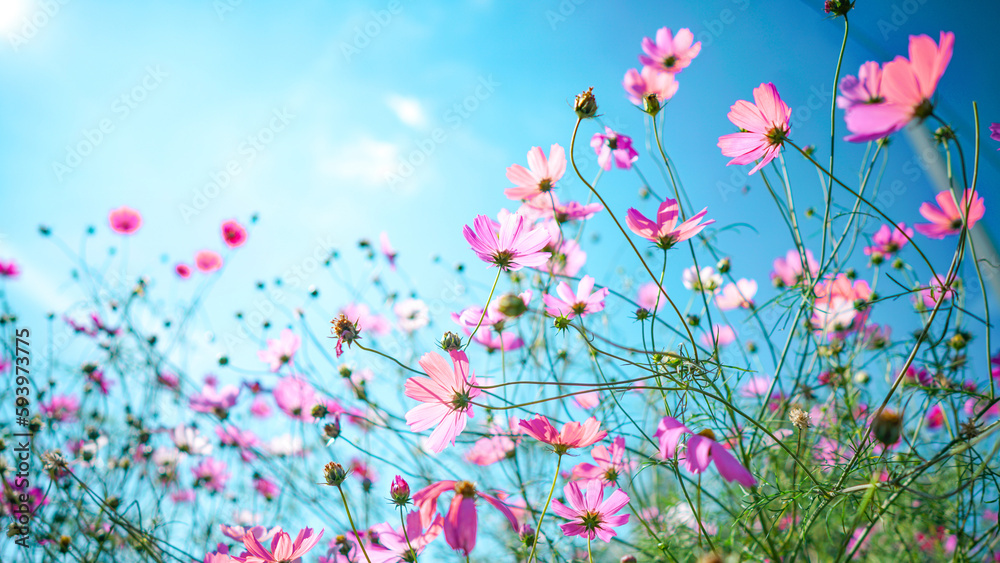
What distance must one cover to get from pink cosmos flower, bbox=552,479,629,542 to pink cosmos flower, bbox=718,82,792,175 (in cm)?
47

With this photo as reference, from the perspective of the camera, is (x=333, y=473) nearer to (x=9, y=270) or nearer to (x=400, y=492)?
(x=400, y=492)

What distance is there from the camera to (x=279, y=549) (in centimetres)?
57

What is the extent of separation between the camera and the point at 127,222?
1.47m

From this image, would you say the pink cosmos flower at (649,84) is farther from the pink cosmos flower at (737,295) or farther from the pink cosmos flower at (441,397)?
the pink cosmos flower at (441,397)

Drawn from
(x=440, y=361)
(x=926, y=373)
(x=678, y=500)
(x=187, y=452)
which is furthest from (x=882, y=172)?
(x=187, y=452)

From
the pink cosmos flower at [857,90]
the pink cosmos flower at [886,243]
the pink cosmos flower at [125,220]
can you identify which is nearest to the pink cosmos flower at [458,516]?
the pink cosmos flower at [857,90]

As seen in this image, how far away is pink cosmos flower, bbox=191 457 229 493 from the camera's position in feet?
4.26

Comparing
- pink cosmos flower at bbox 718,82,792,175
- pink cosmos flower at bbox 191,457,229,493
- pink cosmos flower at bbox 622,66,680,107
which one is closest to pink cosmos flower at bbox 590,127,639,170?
pink cosmos flower at bbox 622,66,680,107

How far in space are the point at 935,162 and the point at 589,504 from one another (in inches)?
36.0

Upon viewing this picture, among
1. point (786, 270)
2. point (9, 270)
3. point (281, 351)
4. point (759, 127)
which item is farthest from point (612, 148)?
point (9, 270)

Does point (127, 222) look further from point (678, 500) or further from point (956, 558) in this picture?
point (956, 558)

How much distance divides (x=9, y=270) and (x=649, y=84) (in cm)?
198

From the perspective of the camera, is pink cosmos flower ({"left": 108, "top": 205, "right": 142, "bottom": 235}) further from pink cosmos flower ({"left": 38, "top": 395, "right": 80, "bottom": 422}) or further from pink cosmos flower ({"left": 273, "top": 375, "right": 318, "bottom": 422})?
pink cosmos flower ({"left": 273, "top": 375, "right": 318, "bottom": 422})

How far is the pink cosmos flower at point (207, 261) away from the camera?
146cm
